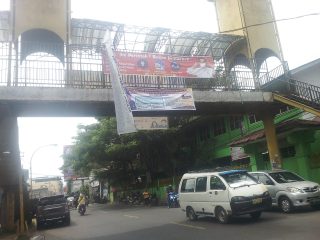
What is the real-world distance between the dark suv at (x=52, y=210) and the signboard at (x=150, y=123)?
6.41 m

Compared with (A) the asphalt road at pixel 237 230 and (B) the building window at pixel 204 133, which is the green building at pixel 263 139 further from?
(A) the asphalt road at pixel 237 230

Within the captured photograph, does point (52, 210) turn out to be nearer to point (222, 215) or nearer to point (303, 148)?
point (222, 215)

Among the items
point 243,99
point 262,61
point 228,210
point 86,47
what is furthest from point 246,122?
point 228,210

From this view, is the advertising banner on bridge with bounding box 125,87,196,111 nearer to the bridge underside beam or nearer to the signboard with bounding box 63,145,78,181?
the bridge underside beam

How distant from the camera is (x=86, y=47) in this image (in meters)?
18.6

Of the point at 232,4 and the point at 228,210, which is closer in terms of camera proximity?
the point at 228,210

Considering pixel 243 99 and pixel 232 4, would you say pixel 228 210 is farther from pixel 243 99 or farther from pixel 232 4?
pixel 232 4

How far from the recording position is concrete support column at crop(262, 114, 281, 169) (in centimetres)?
1966

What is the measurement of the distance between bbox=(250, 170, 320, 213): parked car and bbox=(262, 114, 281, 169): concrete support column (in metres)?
4.02

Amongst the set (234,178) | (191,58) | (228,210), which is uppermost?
(191,58)

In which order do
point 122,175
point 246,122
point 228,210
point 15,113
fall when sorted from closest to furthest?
point 228,210 < point 15,113 < point 246,122 < point 122,175

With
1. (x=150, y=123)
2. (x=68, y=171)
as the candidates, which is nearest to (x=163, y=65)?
(x=150, y=123)

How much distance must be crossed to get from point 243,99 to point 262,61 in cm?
441

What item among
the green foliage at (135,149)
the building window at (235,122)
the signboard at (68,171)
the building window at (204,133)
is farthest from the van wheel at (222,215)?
the signboard at (68,171)
